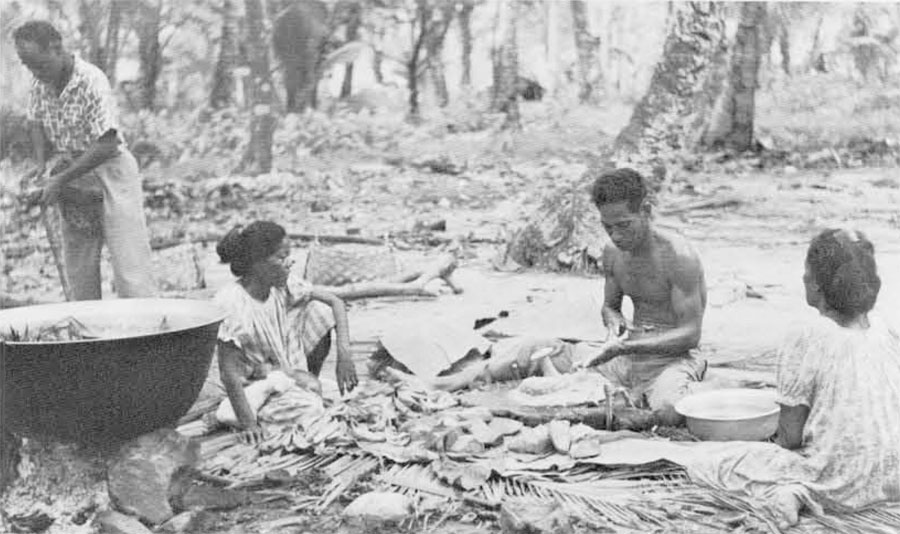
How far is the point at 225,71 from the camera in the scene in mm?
3846

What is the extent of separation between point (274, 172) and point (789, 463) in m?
2.06

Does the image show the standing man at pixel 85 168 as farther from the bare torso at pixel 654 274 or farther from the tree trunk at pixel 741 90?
the tree trunk at pixel 741 90

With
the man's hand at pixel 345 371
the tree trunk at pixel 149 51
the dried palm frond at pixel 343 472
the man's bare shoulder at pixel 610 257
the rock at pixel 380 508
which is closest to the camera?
the rock at pixel 380 508

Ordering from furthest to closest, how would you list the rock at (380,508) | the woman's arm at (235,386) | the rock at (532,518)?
the woman's arm at (235,386) → the rock at (380,508) → the rock at (532,518)

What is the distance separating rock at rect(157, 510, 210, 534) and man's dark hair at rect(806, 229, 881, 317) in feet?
A: 6.84

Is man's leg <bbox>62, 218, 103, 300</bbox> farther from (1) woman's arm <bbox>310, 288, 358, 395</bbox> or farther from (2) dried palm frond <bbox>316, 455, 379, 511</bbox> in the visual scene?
(2) dried palm frond <bbox>316, 455, 379, 511</bbox>

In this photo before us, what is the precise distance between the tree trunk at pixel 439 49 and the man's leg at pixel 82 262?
4.48ft

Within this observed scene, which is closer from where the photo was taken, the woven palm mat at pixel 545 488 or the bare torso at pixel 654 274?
the woven palm mat at pixel 545 488

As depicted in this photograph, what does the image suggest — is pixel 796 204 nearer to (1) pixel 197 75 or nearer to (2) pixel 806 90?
(2) pixel 806 90

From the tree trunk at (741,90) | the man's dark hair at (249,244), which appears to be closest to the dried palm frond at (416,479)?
the man's dark hair at (249,244)

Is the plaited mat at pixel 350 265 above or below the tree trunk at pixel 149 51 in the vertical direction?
below

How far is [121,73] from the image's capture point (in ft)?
12.5

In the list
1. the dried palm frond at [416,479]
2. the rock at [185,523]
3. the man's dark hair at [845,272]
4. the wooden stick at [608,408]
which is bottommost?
the rock at [185,523]

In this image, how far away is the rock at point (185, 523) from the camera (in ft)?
11.1
